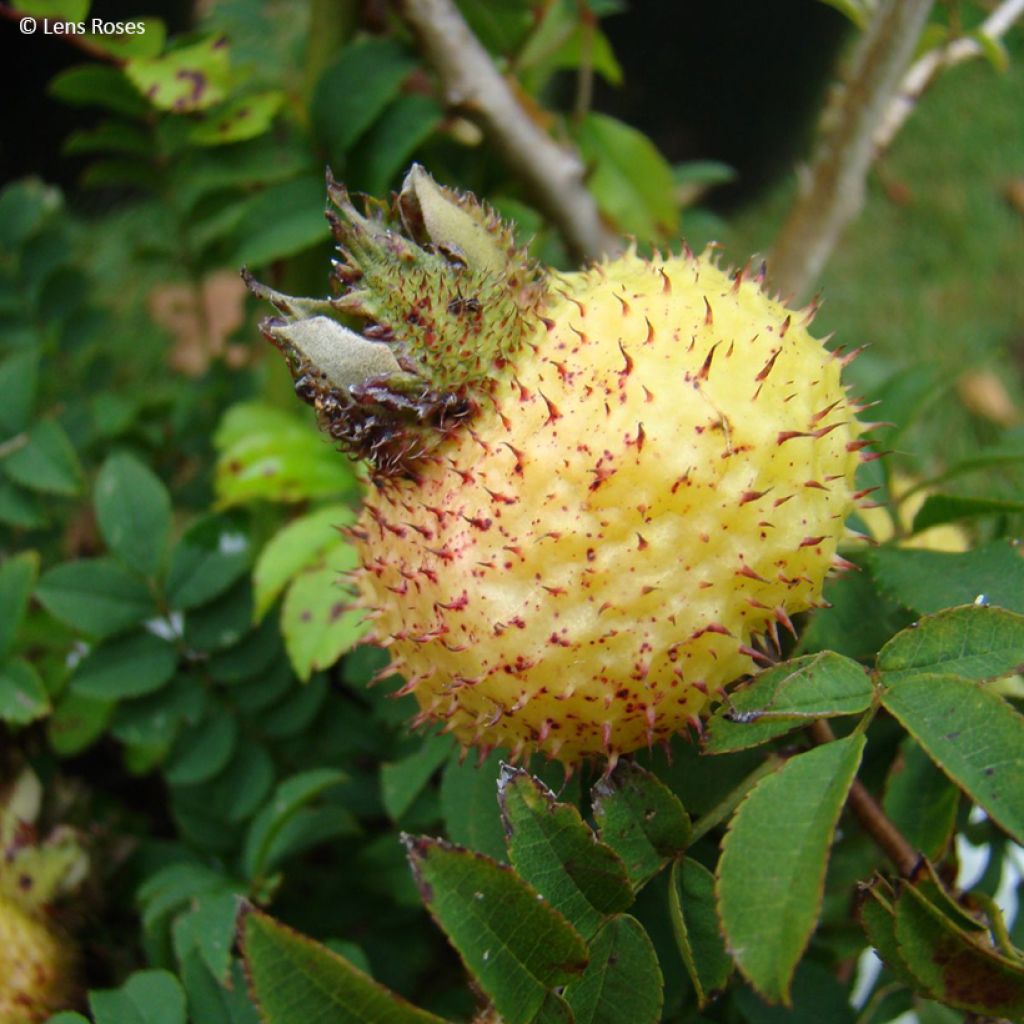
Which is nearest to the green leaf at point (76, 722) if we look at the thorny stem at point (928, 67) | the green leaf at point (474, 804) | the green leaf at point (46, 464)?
the green leaf at point (46, 464)

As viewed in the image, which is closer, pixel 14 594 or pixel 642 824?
pixel 642 824

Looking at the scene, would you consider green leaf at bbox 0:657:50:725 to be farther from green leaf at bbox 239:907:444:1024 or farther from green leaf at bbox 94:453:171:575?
green leaf at bbox 239:907:444:1024

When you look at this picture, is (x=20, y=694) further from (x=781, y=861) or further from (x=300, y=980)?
(x=781, y=861)

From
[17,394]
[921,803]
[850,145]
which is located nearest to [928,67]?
[850,145]

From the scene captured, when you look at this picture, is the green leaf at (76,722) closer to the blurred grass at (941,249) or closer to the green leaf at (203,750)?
the green leaf at (203,750)

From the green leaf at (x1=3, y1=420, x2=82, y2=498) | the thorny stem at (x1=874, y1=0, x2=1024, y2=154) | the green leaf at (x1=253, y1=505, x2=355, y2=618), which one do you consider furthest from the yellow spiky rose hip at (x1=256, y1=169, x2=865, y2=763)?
the thorny stem at (x1=874, y1=0, x2=1024, y2=154)

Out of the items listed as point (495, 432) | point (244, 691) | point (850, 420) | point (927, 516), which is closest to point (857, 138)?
point (927, 516)

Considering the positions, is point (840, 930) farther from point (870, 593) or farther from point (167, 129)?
point (167, 129)
